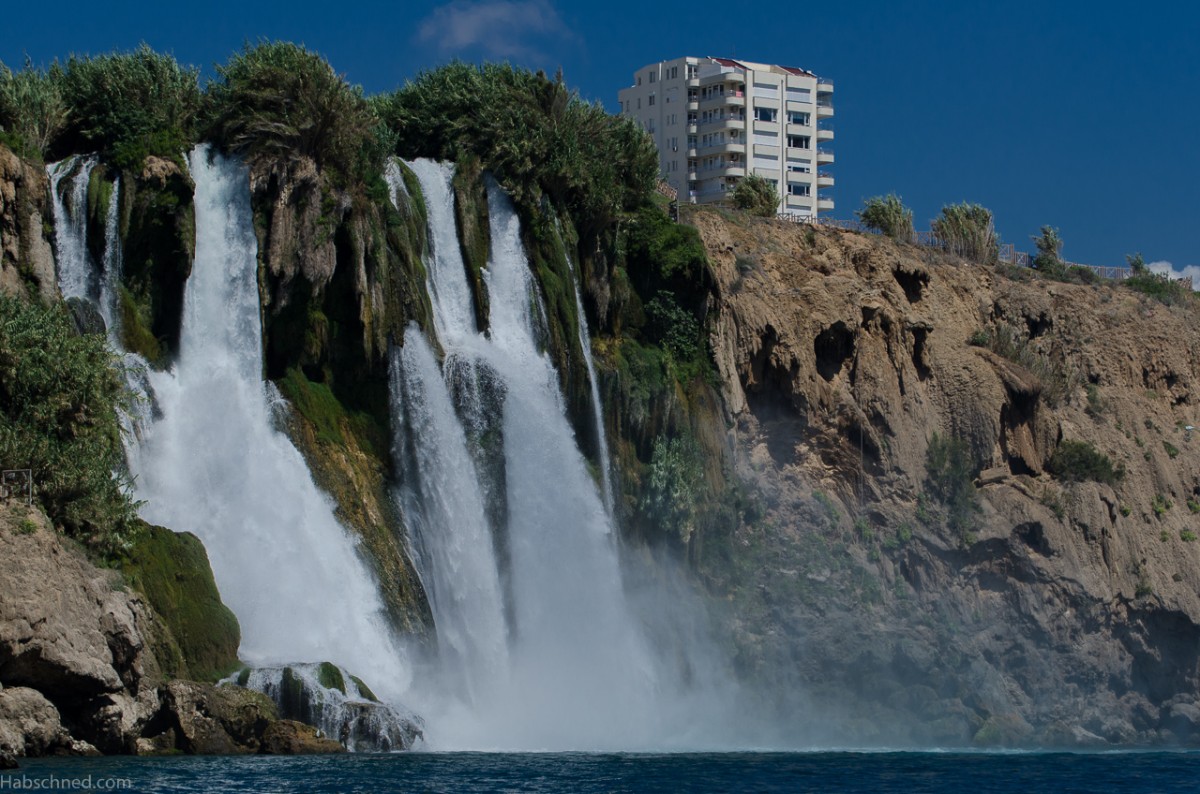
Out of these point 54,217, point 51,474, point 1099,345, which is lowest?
point 51,474

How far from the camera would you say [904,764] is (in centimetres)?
4581

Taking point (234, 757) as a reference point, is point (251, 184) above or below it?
above

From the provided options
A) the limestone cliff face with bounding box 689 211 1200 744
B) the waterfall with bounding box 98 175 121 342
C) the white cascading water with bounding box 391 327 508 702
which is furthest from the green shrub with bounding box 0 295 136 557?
the limestone cliff face with bounding box 689 211 1200 744

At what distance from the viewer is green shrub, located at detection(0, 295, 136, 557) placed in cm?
3716

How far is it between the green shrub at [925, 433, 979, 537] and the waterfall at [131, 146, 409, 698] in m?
27.9

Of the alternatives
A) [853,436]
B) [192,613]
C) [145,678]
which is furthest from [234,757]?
[853,436]

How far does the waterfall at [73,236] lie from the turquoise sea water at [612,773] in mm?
14579

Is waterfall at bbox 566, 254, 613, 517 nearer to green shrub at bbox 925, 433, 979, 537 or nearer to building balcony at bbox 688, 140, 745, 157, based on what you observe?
green shrub at bbox 925, 433, 979, 537

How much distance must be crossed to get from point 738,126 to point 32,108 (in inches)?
3176

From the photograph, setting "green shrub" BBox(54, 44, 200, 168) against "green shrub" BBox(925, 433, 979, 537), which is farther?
"green shrub" BBox(925, 433, 979, 537)

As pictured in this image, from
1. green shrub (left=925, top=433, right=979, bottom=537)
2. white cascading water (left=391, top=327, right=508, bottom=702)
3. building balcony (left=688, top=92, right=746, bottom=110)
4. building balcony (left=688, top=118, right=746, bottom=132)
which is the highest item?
building balcony (left=688, top=92, right=746, bottom=110)

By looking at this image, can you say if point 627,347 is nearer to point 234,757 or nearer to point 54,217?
point 54,217

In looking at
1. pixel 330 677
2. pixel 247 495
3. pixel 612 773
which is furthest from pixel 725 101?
pixel 612 773

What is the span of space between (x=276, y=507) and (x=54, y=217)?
9.01 m
